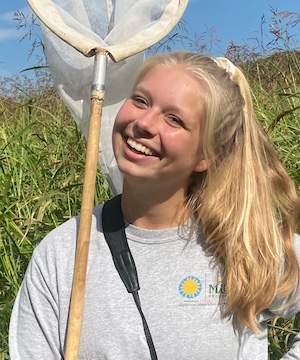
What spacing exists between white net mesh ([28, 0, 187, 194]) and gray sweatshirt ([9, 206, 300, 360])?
37 cm

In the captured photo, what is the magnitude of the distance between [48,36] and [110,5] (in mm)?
200

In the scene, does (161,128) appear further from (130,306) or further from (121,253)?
(130,306)

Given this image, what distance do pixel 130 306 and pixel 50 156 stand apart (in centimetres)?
161

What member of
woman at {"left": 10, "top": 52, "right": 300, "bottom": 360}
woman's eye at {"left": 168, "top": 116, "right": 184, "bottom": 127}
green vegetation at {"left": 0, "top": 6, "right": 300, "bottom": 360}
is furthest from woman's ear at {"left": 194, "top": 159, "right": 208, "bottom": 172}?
green vegetation at {"left": 0, "top": 6, "right": 300, "bottom": 360}

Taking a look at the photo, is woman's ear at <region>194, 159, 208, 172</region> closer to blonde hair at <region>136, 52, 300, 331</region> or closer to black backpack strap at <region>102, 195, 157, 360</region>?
blonde hair at <region>136, 52, 300, 331</region>

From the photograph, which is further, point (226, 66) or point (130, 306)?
point (226, 66)

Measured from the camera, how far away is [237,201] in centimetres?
175

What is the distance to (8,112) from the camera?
149 inches

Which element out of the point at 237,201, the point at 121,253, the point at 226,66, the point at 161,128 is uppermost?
the point at 226,66

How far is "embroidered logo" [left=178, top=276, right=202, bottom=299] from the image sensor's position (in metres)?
1.63

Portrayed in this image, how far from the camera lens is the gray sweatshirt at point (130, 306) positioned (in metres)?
1.59

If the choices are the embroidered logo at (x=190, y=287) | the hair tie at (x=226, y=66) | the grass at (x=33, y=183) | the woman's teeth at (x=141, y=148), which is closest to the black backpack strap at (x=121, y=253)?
the embroidered logo at (x=190, y=287)

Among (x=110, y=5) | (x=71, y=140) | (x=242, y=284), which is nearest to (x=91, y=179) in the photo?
(x=242, y=284)

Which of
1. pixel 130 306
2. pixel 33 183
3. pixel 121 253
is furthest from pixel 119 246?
pixel 33 183
